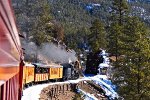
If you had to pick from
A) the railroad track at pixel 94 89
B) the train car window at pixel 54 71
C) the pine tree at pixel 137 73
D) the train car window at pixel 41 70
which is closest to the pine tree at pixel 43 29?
the railroad track at pixel 94 89

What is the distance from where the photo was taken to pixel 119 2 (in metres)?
86.1

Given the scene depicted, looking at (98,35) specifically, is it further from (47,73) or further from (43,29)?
(47,73)

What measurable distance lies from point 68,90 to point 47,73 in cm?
326

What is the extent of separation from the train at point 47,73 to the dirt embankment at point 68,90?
1646mm

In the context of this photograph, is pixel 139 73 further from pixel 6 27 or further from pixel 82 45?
pixel 82 45

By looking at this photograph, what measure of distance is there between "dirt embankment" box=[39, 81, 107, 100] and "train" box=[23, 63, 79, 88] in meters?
1.65

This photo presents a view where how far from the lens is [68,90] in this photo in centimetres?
4591

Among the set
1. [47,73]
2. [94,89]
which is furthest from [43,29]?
[47,73]

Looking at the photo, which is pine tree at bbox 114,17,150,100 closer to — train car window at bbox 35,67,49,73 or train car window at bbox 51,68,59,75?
train car window at bbox 35,67,49,73

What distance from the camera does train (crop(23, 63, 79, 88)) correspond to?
35378mm

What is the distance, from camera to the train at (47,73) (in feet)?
116

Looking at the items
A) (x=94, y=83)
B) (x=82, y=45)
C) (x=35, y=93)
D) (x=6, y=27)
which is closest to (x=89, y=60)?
(x=94, y=83)

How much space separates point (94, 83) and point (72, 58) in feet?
28.5

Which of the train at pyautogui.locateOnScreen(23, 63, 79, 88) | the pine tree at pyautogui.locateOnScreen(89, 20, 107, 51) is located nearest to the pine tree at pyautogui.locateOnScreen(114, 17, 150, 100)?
the train at pyautogui.locateOnScreen(23, 63, 79, 88)
